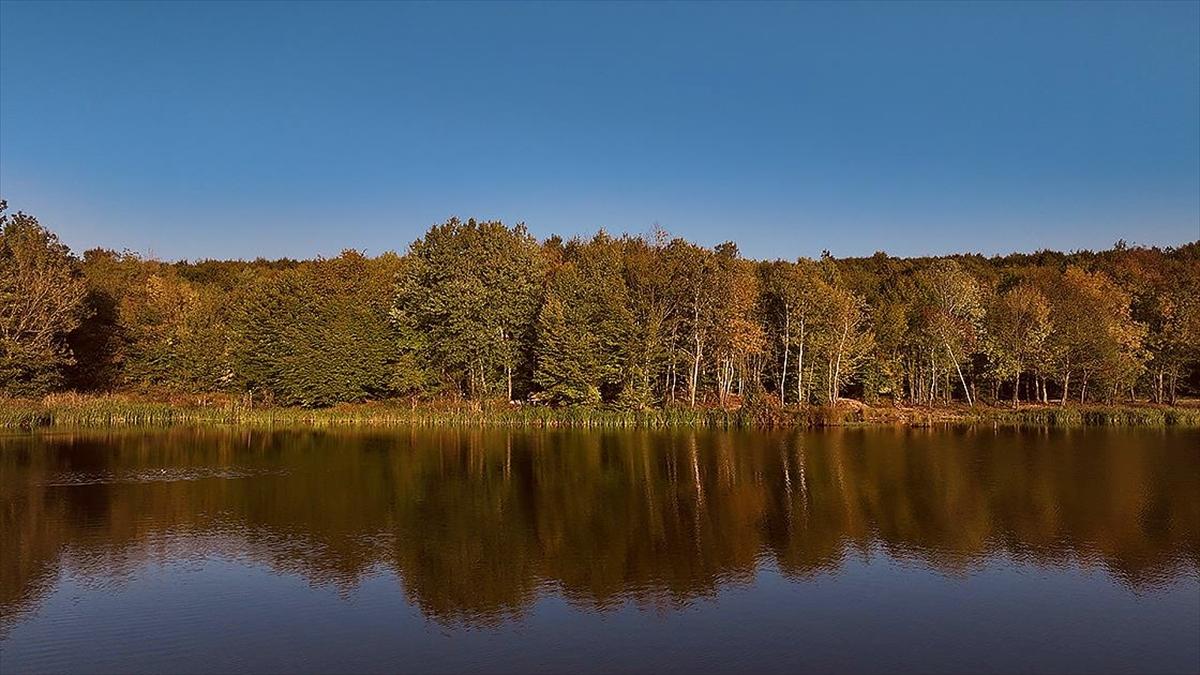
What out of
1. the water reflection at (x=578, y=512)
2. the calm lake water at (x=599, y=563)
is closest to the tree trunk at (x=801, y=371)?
the water reflection at (x=578, y=512)

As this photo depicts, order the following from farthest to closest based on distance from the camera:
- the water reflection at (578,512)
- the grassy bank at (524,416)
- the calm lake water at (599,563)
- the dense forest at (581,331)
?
the dense forest at (581,331)
the grassy bank at (524,416)
the water reflection at (578,512)
the calm lake water at (599,563)

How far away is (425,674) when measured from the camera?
47.6 feet

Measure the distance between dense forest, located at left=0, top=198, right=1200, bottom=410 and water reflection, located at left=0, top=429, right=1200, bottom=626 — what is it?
1737 centimetres

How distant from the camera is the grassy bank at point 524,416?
57.5m

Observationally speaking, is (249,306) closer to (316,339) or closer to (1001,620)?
(316,339)

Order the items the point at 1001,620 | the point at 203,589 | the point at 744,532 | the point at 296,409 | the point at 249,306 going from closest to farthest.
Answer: the point at 1001,620, the point at 203,589, the point at 744,532, the point at 296,409, the point at 249,306

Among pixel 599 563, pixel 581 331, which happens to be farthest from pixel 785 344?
pixel 599 563

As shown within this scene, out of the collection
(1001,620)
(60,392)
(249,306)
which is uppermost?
(249,306)

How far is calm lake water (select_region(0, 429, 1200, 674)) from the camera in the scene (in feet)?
52.2

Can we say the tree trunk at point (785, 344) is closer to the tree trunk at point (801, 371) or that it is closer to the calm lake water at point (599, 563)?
the tree trunk at point (801, 371)

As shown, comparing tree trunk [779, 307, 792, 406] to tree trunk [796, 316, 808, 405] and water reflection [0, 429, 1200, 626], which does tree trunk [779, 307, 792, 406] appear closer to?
tree trunk [796, 316, 808, 405]

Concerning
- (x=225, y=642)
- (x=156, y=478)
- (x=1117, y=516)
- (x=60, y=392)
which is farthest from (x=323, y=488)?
(x=60, y=392)

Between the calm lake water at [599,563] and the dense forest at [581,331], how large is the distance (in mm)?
23099

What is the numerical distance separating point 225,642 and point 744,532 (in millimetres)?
15547
